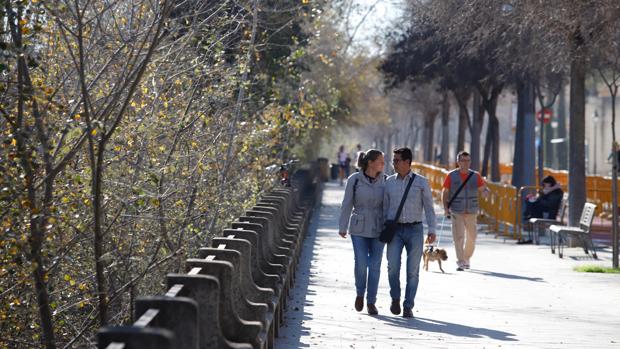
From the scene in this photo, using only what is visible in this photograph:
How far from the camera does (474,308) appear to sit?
1452 centimetres

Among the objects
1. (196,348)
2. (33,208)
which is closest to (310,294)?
(33,208)

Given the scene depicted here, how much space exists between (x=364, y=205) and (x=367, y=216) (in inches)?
5.2

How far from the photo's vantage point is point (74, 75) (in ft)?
42.4

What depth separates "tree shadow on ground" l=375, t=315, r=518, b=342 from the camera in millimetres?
12133

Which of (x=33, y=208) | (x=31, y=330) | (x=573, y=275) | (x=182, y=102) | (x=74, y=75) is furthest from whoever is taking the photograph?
(x=573, y=275)

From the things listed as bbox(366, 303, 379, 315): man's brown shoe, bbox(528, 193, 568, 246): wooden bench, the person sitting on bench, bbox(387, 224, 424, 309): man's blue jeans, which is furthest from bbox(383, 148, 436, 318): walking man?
the person sitting on bench

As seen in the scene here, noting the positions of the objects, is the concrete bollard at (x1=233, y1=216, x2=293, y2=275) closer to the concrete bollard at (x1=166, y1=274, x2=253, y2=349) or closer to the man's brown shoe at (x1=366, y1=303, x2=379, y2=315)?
the man's brown shoe at (x1=366, y1=303, x2=379, y2=315)

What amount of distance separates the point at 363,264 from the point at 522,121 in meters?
21.7

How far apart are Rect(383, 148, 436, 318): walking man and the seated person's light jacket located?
3.4 inches

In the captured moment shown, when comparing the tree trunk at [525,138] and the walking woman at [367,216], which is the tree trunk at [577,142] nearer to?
the tree trunk at [525,138]

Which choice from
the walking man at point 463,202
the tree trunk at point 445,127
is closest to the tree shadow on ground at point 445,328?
the walking man at point 463,202

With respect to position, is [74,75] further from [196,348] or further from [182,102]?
[196,348]

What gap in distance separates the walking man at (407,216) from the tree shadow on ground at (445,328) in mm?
287

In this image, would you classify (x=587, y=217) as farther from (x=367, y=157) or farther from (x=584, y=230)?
(x=367, y=157)
